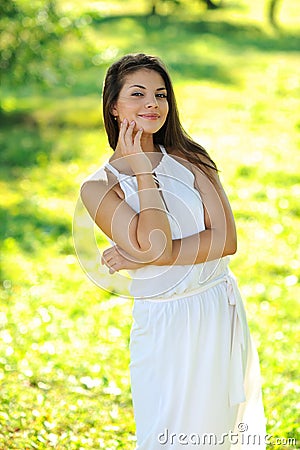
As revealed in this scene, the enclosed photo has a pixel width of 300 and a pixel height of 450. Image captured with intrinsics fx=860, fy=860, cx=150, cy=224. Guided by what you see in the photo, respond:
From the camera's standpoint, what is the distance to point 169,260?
2.74 metres

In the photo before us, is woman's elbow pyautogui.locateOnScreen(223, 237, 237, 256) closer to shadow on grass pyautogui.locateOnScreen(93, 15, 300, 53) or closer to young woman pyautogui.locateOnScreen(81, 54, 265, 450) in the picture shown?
young woman pyautogui.locateOnScreen(81, 54, 265, 450)

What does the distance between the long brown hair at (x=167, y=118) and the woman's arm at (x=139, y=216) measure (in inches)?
5.0

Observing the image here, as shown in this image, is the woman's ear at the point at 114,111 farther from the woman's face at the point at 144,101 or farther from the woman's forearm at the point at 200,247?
the woman's forearm at the point at 200,247

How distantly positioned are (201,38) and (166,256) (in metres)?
14.4

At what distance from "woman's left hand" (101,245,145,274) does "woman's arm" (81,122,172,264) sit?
19mm

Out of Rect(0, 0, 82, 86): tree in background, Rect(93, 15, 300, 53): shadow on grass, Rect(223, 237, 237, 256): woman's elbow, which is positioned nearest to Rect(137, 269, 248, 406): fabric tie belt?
Rect(223, 237, 237, 256): woman's elbow

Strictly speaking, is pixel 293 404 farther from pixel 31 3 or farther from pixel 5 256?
pixel 31 3

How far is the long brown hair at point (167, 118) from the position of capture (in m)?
2.77

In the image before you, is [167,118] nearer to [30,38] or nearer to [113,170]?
[113,170]

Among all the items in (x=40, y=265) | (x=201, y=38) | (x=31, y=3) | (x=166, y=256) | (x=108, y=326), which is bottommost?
(x=166, y=256)

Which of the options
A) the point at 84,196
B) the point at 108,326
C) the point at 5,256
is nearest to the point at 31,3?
the point at 5,256

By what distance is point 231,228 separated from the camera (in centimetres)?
285

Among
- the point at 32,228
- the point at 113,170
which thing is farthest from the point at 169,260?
the point at 32,228

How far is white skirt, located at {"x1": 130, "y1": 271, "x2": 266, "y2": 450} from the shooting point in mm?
2822
